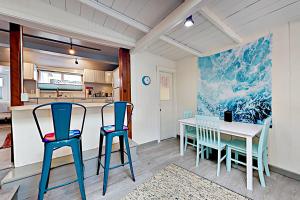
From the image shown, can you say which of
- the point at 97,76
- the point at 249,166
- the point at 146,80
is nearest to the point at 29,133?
the point at 146,80

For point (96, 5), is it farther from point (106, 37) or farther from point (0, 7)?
point (0, 7)

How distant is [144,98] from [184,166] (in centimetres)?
181

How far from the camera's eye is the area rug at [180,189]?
1623 millimetres

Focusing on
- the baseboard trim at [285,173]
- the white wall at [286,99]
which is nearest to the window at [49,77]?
the white wall at [286,99]

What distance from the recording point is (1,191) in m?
1.42

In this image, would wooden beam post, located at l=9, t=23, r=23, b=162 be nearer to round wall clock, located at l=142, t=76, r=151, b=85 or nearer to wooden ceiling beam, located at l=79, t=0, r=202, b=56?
wooden ceiling beam, located at l=79, t=0, r=202, b=56

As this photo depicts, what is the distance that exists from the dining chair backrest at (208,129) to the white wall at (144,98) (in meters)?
1.40

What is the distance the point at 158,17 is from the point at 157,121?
2500 mm

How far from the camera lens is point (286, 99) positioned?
2.07 metres

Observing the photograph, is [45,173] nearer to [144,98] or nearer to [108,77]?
[144,98]

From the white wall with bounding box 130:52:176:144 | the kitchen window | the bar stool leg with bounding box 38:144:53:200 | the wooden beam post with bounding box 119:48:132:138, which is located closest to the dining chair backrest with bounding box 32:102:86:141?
the bar stool leg with bounding box 38:144:53:200

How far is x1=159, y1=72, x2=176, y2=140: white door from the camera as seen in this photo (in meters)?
3.80

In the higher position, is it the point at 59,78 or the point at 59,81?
the point at 59,78

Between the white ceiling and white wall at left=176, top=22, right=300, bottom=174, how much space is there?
309 millimetres
